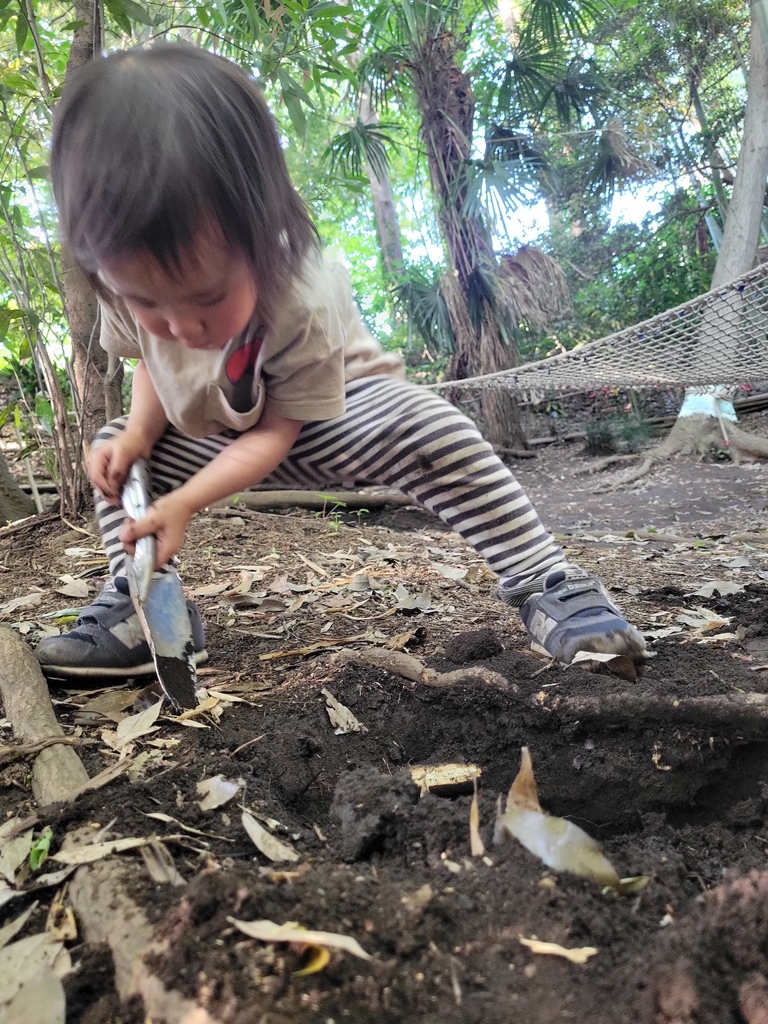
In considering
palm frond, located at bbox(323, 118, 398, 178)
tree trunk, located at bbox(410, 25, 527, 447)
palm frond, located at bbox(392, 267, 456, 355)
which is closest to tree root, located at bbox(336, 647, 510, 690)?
tree trunk, located at bbox(410, 25, 527, 447)

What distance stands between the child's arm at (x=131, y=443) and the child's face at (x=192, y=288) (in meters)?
0.42

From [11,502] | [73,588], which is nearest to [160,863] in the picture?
[73,588]

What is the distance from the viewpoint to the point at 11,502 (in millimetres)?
2977

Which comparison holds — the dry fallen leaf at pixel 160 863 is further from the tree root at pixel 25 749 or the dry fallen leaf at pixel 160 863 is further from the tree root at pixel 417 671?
the tree root at pixel 417 671

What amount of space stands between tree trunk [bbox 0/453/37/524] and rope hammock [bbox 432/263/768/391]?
2224mm

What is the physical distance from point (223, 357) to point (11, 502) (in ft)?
7.01

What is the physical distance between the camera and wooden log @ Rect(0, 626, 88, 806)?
34.4 inches

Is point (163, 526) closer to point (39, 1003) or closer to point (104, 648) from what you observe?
point (104, 648)

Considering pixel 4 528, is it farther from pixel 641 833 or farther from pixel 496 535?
pixel 641 833

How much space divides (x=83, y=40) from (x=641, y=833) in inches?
106

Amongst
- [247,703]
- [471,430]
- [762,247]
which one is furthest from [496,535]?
[762,247]

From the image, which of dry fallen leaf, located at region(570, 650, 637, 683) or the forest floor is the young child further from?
the forest floor

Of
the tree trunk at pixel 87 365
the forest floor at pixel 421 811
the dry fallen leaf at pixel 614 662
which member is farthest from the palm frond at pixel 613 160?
the dry fallen leaf at pixel 614 662

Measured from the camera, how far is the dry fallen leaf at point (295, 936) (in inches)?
20.5
